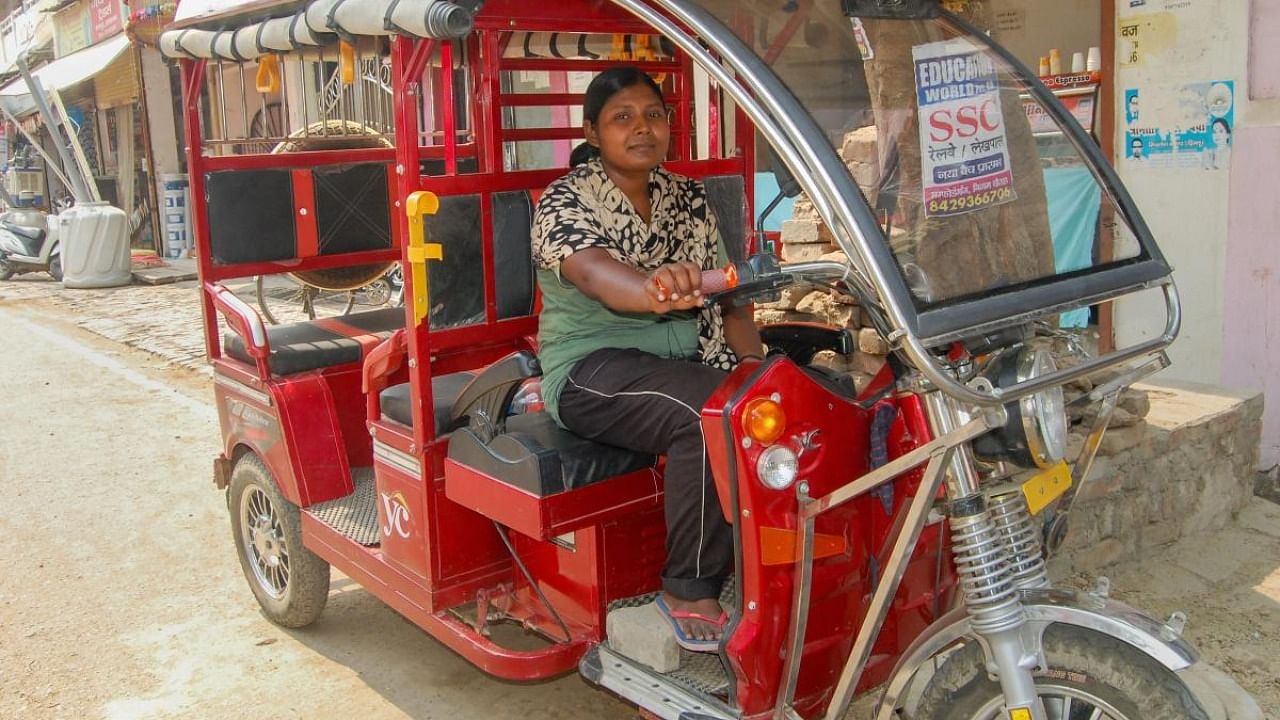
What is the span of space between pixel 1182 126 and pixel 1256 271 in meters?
0.80

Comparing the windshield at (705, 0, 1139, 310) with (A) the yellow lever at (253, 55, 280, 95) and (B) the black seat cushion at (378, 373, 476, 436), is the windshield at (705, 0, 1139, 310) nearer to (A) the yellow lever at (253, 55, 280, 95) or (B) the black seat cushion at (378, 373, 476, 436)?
(B) the black seat cushion at (378, 373, 476, 436)

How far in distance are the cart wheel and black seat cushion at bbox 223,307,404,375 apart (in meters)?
0.41

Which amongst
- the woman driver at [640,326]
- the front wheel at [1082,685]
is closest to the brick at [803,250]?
the woman driver at [640,326]

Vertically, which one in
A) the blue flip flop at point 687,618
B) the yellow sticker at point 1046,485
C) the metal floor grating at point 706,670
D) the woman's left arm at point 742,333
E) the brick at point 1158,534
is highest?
the woman's left arm at point 742,333

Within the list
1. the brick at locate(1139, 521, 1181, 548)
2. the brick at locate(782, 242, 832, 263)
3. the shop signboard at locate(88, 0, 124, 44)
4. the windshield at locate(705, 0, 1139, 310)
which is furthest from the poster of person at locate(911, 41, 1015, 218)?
the shop signboard at locate(88, 0, 124, 44)

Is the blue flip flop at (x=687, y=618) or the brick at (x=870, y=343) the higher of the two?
the brick at (x=870, y=343)

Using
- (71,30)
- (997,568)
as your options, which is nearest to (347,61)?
(997,568)

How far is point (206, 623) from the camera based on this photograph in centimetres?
437

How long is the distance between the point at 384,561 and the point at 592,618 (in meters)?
0.84

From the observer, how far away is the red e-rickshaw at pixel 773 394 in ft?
7.32

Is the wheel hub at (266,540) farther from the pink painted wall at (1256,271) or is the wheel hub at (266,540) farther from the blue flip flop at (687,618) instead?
the pink painted wall at (1256,271)

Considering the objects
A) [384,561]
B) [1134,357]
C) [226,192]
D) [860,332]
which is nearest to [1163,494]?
[860,332]

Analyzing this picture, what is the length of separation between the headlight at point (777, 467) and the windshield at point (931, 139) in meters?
0.47

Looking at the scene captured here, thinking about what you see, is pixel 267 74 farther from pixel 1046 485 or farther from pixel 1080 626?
pixel 1080 626
